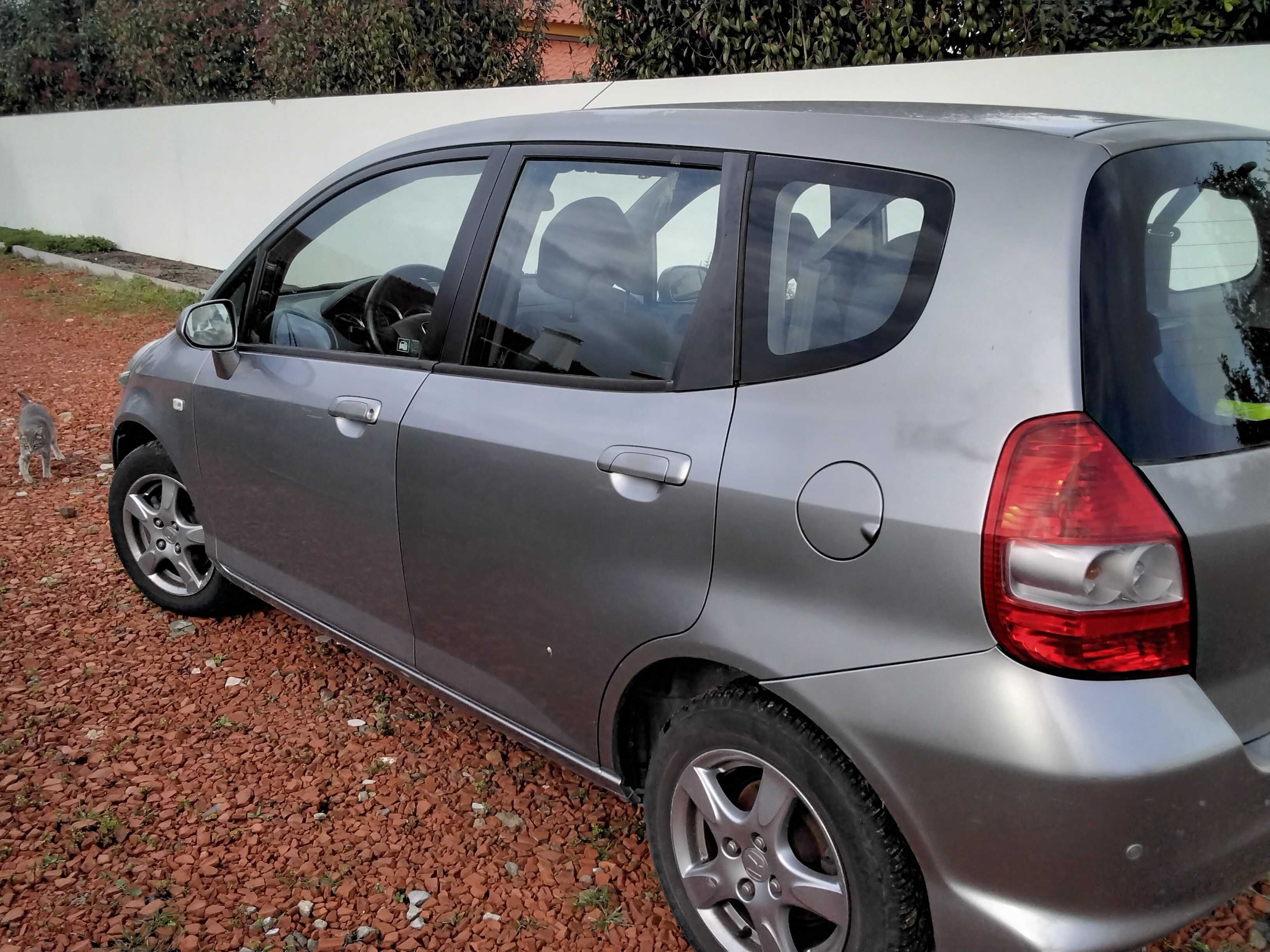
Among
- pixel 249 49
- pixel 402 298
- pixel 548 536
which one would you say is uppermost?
pixel 249 49

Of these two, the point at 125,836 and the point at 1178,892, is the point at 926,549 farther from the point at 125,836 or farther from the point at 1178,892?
the point at 125,836

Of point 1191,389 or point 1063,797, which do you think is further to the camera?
point 1191,389

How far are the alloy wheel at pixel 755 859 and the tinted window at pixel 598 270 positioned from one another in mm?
890

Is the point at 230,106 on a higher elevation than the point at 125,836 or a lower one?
higher

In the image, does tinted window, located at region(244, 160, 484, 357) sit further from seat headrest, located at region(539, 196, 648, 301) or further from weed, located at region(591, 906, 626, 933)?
weed, located at region(591, 906, 626, 933)

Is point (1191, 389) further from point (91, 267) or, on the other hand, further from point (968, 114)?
point (91, 267)

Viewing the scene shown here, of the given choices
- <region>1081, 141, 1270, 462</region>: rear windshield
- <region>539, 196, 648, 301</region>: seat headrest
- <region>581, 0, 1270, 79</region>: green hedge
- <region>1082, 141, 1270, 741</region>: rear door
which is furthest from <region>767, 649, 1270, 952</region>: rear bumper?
<region>581, 0, 1270, 79</region>: green hedge

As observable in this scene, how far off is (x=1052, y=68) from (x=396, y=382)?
4.13 m

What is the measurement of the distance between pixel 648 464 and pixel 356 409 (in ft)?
3.73

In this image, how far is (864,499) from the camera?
6.11ft

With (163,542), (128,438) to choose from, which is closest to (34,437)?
(128,438)

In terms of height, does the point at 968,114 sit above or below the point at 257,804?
above

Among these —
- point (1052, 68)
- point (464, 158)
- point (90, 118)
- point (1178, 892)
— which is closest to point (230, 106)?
point (90, 118)

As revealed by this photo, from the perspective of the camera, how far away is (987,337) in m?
1.80
